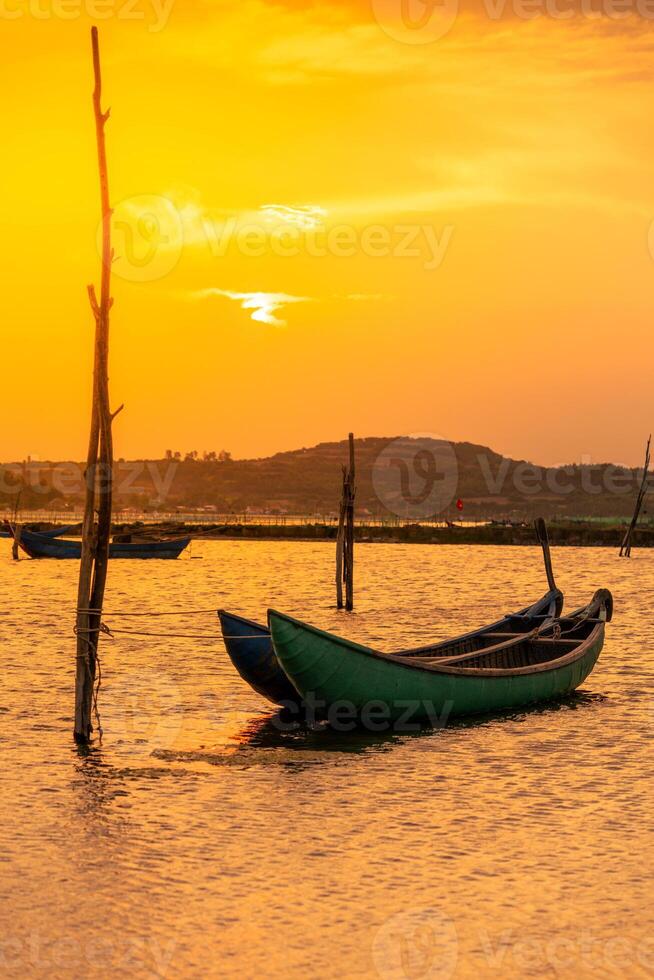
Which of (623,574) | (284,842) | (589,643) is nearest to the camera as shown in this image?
(284,842)

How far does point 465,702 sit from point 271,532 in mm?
111724

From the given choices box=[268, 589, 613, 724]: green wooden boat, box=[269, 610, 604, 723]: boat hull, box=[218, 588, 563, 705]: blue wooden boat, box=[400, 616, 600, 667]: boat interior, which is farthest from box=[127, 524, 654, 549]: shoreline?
box=[218, 588, 563, 705]: blue wooden boat

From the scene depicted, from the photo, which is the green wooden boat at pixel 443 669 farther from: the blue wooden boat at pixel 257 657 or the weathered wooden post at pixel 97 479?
the weathered wooden post at pixel 97 479

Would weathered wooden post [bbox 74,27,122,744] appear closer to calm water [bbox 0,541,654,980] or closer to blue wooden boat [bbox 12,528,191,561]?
calm water [bbox 0,541,654,980]

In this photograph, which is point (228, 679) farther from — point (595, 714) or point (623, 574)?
point (623, 574)

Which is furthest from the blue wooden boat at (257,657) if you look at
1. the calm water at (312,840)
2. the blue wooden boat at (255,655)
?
the calm water at (312,840)

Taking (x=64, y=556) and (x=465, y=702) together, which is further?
(x=64, y=556)

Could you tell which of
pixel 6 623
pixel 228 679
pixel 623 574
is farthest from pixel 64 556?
pixel 228 679

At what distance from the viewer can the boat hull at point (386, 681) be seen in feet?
60.6

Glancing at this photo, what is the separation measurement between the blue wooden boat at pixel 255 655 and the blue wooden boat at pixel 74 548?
6201 cm

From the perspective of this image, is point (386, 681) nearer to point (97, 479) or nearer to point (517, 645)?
point (97, 479)

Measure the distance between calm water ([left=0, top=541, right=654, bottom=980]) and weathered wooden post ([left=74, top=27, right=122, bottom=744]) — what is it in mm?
1602

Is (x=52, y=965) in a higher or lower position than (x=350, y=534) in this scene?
lower

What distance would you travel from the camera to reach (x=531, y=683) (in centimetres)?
2261
